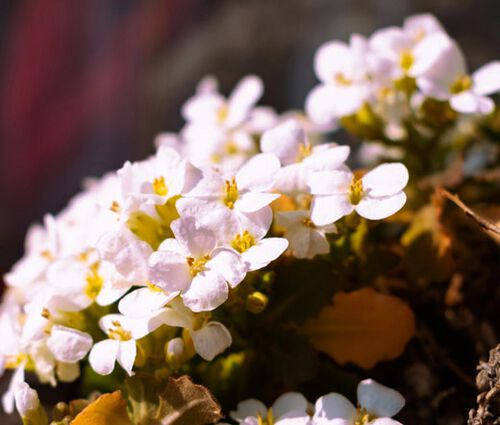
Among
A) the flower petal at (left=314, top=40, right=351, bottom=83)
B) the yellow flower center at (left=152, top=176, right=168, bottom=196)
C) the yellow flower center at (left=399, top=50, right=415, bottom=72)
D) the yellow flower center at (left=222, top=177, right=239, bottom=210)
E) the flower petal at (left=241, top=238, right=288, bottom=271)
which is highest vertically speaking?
the flower petal at (left=314, top=40, right=351, bottom=83)

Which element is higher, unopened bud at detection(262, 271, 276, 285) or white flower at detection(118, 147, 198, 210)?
white flower at detection(118, 147, 198, 210)

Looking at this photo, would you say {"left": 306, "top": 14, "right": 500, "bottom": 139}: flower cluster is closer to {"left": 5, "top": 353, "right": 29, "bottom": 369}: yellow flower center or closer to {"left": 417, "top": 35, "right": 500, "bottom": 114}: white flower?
{"left": 417, "top": 35, "right": 500, "bottom": 114}: white flower

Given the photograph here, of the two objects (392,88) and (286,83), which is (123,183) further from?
(286,83)

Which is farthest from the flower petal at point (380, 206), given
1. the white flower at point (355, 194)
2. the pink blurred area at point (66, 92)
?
the pink blurred area at point (66, 92)

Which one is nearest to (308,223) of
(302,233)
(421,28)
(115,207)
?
(302,233)

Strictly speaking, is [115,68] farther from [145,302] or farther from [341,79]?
[145,302]

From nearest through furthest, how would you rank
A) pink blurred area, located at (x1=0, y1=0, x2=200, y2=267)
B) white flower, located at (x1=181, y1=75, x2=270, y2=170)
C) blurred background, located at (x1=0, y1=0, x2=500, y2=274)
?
white flower, located at (x1=181, y1=75, x2=270, y2=170)
blurred background, located at (x1=0, y1=0, x2=500, y2=274)
pink blurred area, located at (x1=0, y1=0, x2=200, y2=267)

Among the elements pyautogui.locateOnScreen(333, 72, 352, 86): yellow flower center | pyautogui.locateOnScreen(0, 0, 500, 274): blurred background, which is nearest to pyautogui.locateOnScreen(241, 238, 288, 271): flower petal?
pyautogui.locateOnScreen(333, 72, 352, 86): yellow flower center

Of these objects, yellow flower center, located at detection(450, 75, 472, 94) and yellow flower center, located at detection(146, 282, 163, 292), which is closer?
yellow flower center, located at detection(146, 282, 163, 292)
